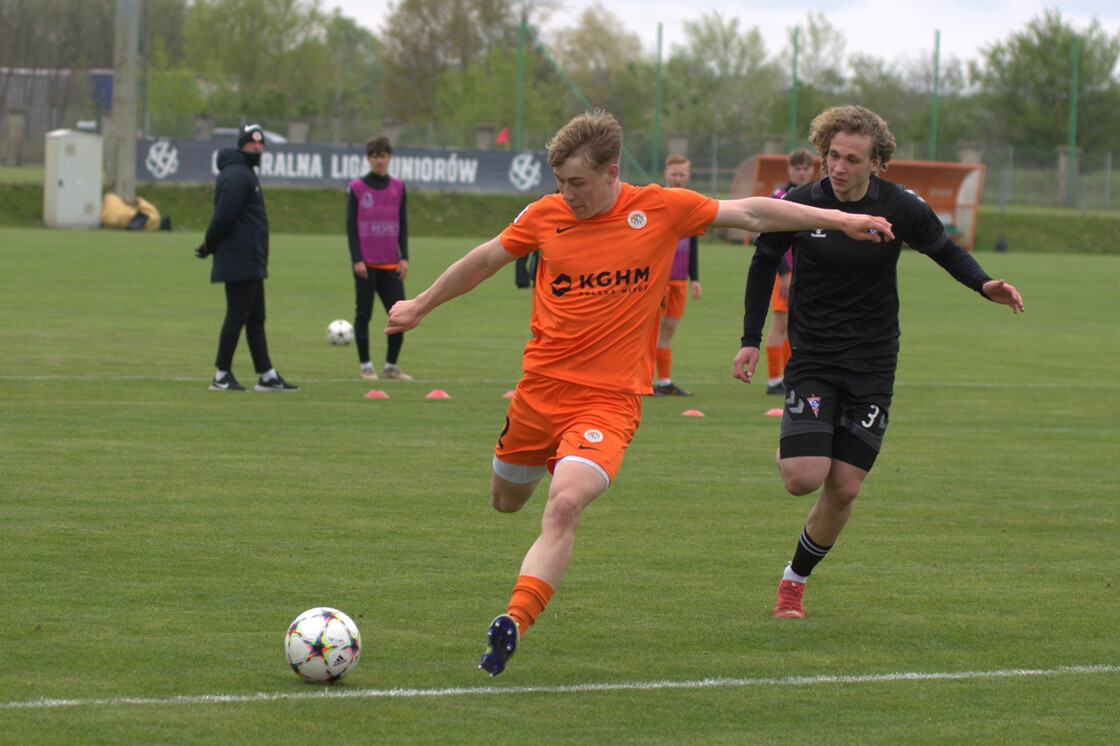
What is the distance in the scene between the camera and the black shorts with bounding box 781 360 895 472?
5.92 meters

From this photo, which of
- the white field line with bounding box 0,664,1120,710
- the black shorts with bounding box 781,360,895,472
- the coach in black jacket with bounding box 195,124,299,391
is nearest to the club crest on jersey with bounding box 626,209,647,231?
the black shorts with bounding box 781,360,895,472

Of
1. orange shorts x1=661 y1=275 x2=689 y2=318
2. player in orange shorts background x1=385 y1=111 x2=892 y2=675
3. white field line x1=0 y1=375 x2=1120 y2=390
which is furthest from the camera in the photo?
orange shorts x1=661 y1=275 x2=689 y2=318

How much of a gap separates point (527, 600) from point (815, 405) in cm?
170

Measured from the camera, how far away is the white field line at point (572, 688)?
15.2 feet

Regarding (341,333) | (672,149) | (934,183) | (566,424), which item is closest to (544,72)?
(672,149)

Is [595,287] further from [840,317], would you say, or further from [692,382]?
[692,382]

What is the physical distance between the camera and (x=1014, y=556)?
7.30 m

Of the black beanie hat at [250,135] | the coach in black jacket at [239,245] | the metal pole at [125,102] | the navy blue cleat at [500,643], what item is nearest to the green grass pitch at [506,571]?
the navy blue cleat at [500,643]

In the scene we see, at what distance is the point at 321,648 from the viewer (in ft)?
16.0

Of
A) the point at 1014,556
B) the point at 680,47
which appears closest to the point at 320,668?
the point at 1014,556

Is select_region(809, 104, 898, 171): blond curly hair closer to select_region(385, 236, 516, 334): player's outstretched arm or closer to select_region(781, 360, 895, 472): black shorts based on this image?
select_region(781, 360, 895, 472): black shorts

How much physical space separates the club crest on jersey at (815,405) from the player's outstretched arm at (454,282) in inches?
55.8

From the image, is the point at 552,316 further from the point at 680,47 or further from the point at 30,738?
the point at 680,47

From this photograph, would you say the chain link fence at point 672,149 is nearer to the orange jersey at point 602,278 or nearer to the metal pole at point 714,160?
the metal pole at point 714,160
